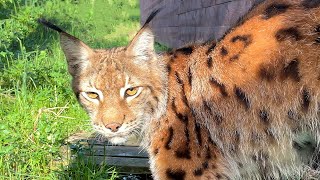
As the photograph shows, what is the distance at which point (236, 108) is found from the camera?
262 centimetres

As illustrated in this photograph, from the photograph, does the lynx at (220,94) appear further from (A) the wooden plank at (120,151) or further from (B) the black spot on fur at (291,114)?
(A) the wooden plank at (120,151)

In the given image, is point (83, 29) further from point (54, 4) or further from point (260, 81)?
point (260, 81)

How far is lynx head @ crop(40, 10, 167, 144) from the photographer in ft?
8.83

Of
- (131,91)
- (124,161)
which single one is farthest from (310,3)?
(124,161)

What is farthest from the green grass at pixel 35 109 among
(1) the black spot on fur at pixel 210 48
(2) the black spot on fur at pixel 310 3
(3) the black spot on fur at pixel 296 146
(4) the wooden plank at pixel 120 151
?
(2) the black spot on fur at pixel 310 3

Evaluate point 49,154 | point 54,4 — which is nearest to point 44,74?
point 49,154

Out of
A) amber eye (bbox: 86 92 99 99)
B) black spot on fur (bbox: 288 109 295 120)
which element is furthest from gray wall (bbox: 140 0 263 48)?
amber eye (bbox: 86 92 99 99)

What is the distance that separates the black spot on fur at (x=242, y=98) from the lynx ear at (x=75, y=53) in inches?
36.8

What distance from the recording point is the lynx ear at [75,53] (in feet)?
9.27

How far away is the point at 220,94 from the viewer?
104 inches

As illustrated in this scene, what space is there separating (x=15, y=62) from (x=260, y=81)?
3.85 m

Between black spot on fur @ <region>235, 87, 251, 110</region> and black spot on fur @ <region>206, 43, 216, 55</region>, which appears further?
black spot on fur @ <region>206, 43, 216, 55</region>

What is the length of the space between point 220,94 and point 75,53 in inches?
36.4

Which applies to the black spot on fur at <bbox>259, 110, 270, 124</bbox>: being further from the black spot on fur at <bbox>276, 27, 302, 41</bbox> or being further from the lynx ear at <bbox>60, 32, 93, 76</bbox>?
the lynx ear at <bbox>60, 32, 93, 76</bbox>
